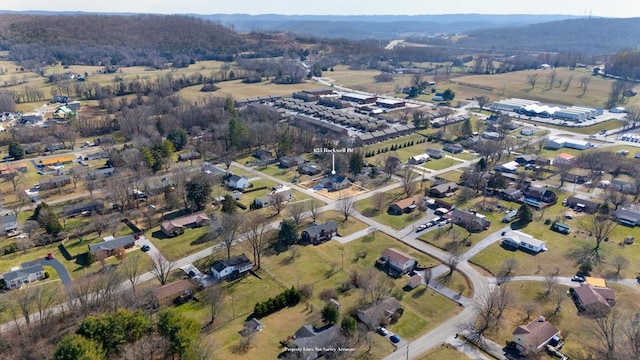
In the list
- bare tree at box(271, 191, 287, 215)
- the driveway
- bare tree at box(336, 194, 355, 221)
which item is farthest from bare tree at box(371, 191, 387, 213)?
the driveway

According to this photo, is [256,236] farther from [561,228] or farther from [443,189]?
[561,228]

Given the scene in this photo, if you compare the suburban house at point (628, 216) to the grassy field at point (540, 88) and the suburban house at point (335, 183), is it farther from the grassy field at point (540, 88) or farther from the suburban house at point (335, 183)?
the grassy field at point (540, 88)

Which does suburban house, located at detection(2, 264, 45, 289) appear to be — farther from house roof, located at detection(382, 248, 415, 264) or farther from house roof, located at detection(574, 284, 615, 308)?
house roof, located at detection(574, 284, 615, 308)

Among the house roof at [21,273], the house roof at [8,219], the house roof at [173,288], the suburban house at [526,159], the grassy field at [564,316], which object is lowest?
the grassy field at [564,316]

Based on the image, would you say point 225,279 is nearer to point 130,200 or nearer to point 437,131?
point 130,200

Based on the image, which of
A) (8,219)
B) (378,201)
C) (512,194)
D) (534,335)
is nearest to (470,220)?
(378,201)

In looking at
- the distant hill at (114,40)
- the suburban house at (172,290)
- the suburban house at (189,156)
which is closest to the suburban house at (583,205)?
the suburban house at (172,290)

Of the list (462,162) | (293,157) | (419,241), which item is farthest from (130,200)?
(462,162)
